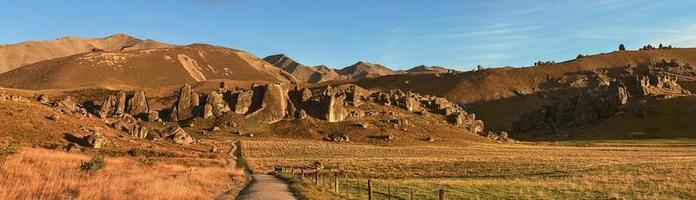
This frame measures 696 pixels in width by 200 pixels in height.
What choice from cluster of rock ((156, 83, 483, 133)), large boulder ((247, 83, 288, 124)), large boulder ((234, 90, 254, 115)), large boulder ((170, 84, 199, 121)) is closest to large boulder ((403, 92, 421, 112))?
cluster of rock ((156, 83, 483, 133))

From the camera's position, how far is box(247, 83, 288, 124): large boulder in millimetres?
154500

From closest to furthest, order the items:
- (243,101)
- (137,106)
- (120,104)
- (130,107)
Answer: (130,107), (120,104), (137,106), (243,101)

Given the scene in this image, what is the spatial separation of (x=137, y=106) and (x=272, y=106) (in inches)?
1396

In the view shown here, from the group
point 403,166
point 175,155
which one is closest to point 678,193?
point 403,166

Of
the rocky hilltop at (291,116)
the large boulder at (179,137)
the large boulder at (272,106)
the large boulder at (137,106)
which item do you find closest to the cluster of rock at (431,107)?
the rocky hilltop at (291,116)

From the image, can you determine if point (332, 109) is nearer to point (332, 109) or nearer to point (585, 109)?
point (332, 109)

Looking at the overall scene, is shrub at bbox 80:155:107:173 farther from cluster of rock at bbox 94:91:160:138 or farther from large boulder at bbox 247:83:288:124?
large boulder at bbox 247:83:288:124

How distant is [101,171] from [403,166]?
45.2 m

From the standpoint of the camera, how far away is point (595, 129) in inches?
6718

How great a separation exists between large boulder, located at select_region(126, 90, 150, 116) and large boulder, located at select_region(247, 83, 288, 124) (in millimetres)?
27988

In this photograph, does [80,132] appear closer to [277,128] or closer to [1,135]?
[1,135]

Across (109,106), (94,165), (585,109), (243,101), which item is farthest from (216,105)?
(94,165)

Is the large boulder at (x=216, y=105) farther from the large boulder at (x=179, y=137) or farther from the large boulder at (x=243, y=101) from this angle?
the large boulder at (x=179, y=137)

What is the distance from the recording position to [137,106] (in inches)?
6201
